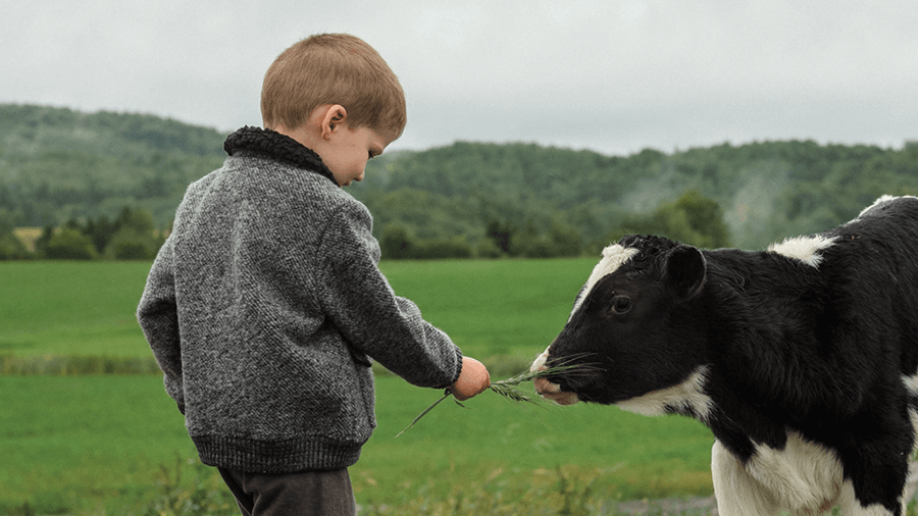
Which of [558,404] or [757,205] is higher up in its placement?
[558,404]

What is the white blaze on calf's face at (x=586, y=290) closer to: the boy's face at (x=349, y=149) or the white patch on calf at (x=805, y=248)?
the white patch on calf at (x=805, y=248)

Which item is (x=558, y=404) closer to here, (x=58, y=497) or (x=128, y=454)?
(x=58, y=497)

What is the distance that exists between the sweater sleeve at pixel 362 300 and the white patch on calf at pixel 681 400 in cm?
150

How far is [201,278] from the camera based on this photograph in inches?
95.3

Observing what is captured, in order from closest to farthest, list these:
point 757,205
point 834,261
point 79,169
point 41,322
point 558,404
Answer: point 558,404 → point 834,261 → point 41,322 → point 757,205 → point 79,169

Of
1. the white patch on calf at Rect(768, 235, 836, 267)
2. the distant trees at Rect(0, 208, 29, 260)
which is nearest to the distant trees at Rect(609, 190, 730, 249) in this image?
the white patch on calf at Rect(768, 235, 836, 267)

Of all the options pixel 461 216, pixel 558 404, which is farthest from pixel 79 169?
pixel 558 404

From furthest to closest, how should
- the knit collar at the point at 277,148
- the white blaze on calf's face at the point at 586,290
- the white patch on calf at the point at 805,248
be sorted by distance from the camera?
the white patch on calf at the point at 805,248
the white blaze on calf's face at the point at 586,290
the knit collar at the point at 277,148

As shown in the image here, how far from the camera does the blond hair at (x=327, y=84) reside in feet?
8.19

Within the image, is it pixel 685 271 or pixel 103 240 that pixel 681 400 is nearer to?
pixel 685 271

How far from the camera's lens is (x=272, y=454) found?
93.1 inches

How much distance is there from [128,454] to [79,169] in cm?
7075

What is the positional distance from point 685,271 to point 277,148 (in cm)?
194

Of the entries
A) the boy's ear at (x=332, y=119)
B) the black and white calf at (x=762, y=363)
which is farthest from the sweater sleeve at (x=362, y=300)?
the black and white calf at (x=762, y=363)
